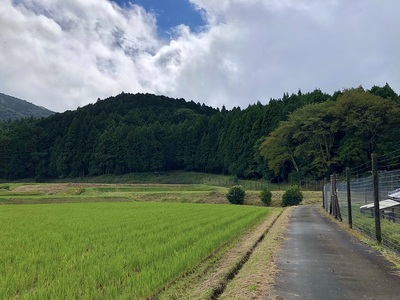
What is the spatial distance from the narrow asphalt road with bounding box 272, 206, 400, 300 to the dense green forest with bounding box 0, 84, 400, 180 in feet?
122

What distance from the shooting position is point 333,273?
19.1 feet

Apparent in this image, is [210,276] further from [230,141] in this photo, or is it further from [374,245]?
[230,141]

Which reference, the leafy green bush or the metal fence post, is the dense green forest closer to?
the leafy green bush

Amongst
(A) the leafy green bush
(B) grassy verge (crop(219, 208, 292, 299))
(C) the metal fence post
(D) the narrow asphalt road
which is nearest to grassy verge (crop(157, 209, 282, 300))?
(B) grassy verge (crop(219, 208, 292, 299))

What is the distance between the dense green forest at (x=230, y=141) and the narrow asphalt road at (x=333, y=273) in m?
37.2

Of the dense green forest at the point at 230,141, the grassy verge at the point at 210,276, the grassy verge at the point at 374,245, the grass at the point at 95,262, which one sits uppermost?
the dense green forest at the point at 230,141

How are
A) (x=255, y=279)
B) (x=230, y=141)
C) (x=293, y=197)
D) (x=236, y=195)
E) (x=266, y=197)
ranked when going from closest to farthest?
(x=255, y=279) → (x=293, y=197) → (x=266, y=197) → (x=236, y=195) → (x=230, y=141)

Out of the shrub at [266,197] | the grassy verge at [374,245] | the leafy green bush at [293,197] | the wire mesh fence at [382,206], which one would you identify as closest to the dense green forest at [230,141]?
the leafy green bush at [293,197]

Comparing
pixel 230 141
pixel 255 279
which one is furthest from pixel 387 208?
pixel 230 141

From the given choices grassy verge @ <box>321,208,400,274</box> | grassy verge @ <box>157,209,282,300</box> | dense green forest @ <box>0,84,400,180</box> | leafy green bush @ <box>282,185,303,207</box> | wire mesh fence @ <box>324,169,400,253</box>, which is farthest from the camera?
dense green forest @ <box>0,84,400,180</box>

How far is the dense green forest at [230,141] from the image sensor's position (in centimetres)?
4344

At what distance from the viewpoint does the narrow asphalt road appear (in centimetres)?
470

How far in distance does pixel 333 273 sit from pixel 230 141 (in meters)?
62.6

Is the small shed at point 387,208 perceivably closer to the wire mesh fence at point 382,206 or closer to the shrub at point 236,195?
the wire mesh fence at point 382,206
